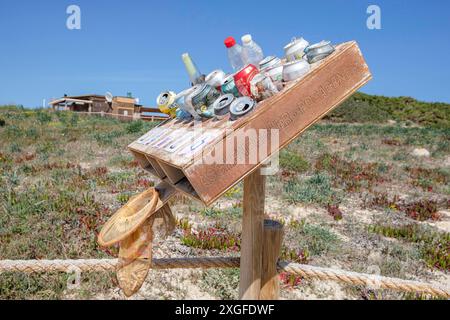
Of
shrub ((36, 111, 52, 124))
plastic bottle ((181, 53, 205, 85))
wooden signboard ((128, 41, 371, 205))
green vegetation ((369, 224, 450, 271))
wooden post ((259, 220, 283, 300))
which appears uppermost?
shrub ((36, 111, 52, 124))

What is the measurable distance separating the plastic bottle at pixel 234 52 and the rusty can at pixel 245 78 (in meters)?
0.41

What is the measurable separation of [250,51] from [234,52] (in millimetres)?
173

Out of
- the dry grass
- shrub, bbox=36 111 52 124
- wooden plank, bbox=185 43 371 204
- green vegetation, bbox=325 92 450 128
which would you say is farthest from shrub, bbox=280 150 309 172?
green vegetation, bbox=325 92 450 128

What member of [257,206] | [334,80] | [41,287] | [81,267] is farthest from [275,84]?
[41,287]

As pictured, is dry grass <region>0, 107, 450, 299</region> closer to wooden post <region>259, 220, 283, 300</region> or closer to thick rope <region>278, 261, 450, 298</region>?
thick rope <region>278, 261, 450, 298</region>

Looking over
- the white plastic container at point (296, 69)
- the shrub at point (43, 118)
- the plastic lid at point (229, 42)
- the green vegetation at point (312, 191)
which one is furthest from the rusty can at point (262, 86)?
the shrub at point (43, 118)

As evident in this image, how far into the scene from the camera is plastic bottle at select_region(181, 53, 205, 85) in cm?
248

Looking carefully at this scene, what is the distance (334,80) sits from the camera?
6.19 ft

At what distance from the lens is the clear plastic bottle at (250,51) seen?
2139mm

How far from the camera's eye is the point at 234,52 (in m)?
2.34

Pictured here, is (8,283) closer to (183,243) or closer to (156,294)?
(156,294)

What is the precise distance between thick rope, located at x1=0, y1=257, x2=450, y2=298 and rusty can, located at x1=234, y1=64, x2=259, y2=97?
1305mm

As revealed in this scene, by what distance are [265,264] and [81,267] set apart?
1.58 meters

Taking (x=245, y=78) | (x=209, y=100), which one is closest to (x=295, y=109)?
(x=245, y=78)
